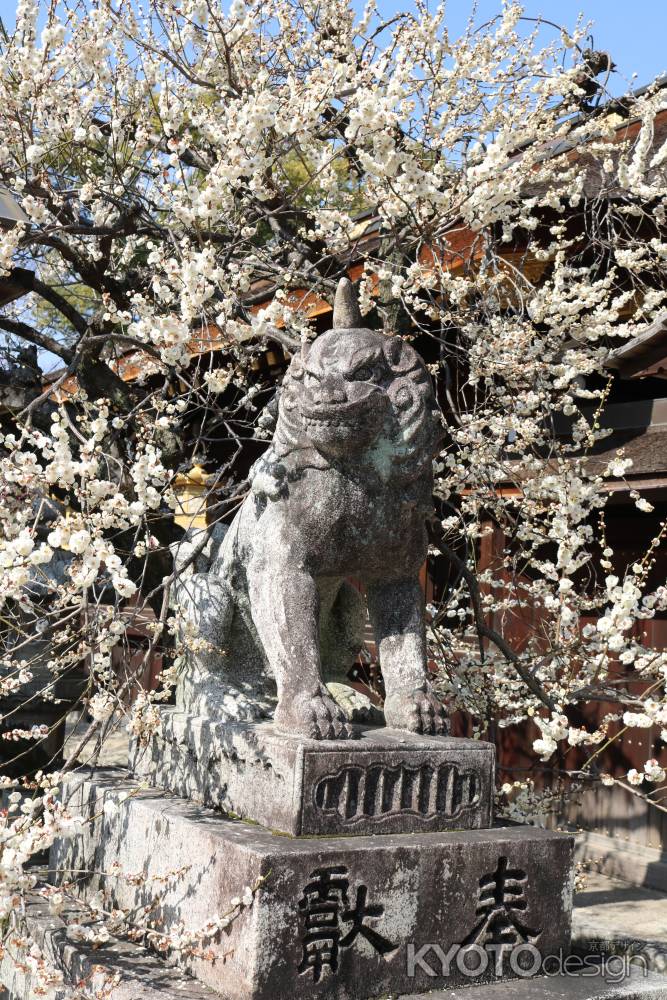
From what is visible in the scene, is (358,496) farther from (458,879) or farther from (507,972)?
(507,972)

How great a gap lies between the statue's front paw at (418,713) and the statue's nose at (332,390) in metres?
1.07

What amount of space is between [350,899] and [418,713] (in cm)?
67

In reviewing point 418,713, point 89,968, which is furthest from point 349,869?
point 89,968

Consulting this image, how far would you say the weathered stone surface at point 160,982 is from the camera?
109 inches

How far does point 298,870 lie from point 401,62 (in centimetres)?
424

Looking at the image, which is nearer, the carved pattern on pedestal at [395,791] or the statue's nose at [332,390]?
the carved pattern on pedestal at [395,791]

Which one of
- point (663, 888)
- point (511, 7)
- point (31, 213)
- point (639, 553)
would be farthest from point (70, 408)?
point (663, 888)

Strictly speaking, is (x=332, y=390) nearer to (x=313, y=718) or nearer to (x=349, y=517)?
(x=349, y=517)

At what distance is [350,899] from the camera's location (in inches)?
108

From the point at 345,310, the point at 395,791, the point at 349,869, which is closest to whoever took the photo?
the point at 349,869

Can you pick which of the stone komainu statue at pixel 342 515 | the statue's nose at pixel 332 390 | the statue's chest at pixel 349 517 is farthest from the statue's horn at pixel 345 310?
the statue's chest at pixel 349 517

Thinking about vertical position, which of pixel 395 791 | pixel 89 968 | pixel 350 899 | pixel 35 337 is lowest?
pixel 89 968

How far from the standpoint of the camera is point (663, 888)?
7.10m

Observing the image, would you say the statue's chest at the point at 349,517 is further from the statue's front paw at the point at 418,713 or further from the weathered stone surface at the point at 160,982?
the weathered stone surface at the point at 160,982
